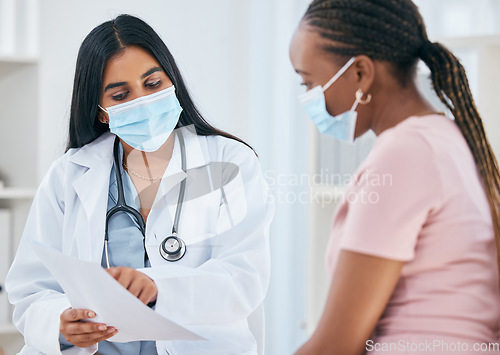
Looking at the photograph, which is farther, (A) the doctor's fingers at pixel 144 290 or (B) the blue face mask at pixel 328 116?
(A) the doctor's fingers at pixel 144 290

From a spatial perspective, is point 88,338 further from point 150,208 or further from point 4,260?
point 4,260

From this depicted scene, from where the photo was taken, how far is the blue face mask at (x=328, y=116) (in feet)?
3.06

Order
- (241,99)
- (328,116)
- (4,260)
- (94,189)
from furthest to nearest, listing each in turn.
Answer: (241,99)
(4,260)
(94,189)
(328,116)

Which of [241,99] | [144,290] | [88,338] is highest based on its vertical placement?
[241,99]

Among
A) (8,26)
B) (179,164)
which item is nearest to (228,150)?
(179,164)

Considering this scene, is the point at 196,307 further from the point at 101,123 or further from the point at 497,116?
the point at 497,116

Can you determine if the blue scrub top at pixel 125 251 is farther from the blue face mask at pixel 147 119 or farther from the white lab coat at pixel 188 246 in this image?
the blue face mask at pixel 147 119

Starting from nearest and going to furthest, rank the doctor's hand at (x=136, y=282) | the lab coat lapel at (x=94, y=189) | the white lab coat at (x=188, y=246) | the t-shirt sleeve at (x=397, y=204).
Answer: the t-shirt sleeve at (x=397, y=204) → the doctor's hand at (x=136, y=282) → the white lab coat at (x=188, y=246) → the lab coat lapel at (x=94, y=189)

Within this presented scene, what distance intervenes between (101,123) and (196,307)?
2.01 feet

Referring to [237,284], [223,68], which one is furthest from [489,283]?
[223,68]

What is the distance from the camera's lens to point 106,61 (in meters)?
1.34

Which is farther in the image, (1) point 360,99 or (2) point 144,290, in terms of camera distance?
(2) point 144,290

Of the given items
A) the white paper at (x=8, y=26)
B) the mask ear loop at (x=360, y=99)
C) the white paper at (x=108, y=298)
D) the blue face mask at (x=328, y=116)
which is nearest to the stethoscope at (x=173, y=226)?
the white paper at (x=108, y=298)

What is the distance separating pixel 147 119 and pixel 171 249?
1.06ft
